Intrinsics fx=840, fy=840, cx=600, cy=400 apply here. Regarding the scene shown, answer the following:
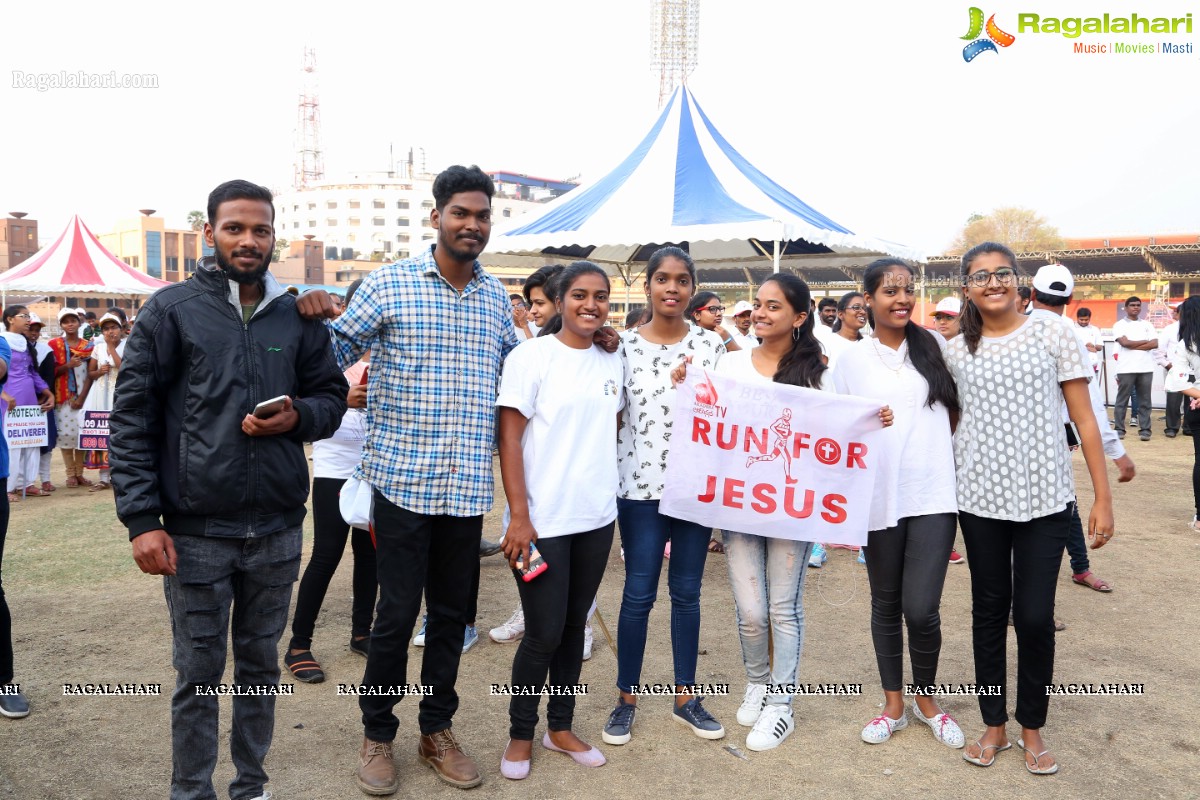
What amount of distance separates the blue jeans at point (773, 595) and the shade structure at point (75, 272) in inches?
748

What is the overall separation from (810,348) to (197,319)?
97.7 inches

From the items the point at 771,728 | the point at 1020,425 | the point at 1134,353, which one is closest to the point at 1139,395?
the point at 1134,353

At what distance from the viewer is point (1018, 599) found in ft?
11.3

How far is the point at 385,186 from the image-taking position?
389ft

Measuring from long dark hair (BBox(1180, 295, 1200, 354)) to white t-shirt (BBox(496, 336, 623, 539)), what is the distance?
602 cm

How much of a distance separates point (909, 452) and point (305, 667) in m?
3.14

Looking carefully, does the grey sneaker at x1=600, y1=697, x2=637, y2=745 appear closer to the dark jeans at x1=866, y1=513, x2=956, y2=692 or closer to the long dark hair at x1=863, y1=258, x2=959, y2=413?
the dark jeans at x1=866, y1=513, x2=956, y2=692

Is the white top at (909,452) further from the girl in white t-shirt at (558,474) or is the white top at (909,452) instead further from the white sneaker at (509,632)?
the white sneaker at (509,632)

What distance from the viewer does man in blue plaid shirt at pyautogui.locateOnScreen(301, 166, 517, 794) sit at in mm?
3180

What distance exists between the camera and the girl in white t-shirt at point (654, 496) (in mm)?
3629

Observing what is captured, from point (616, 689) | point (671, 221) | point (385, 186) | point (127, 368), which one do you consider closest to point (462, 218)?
point (127, 368)

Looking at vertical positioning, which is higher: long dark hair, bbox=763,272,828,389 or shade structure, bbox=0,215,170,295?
shade structure, bbox=0,215,170,295

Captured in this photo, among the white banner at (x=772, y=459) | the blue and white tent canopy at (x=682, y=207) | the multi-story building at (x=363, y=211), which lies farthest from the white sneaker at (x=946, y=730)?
the multi-story building at (x=363, y=211)

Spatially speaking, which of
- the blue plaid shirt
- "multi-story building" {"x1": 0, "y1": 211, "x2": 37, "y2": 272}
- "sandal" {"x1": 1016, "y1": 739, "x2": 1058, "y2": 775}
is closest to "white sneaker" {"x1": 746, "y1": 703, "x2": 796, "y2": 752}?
"sandal" {"x1": 1016, "y1": 739, "x2": 1058, "y2": 775}
